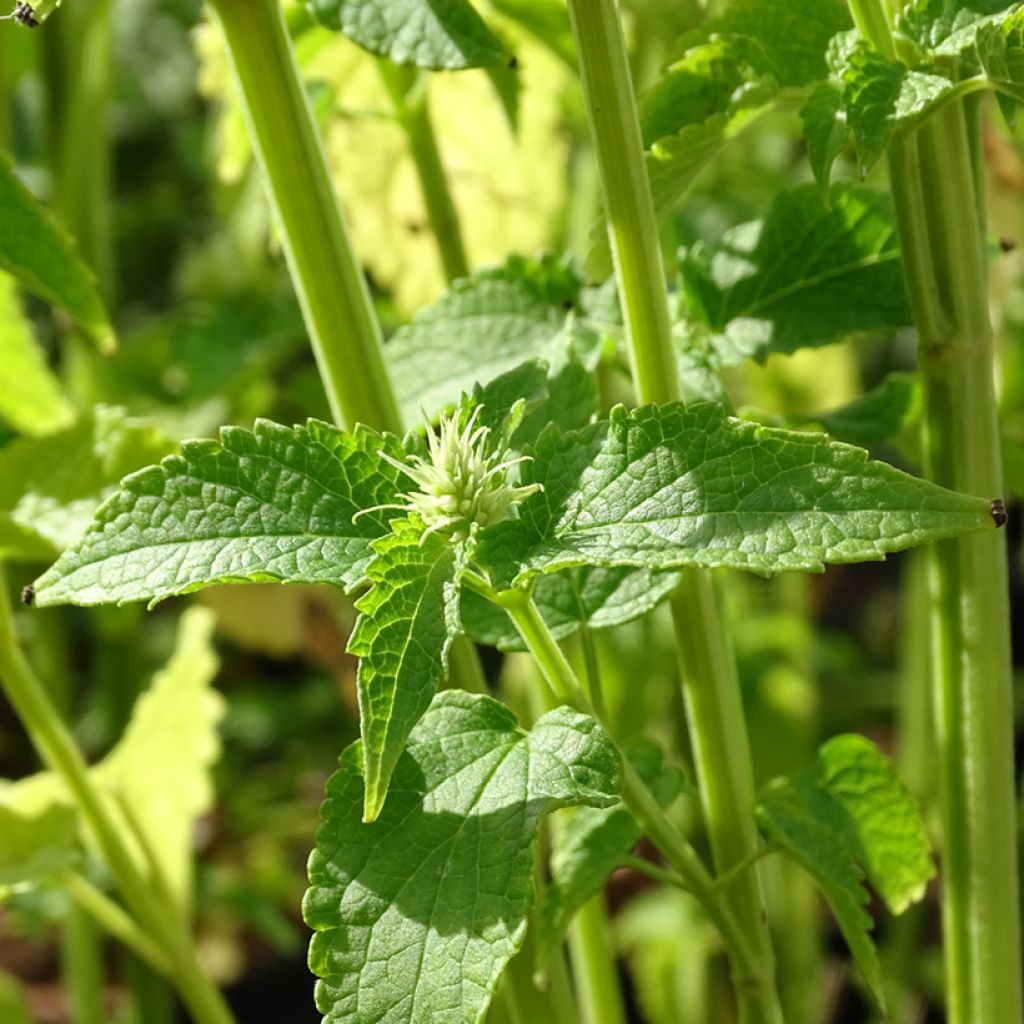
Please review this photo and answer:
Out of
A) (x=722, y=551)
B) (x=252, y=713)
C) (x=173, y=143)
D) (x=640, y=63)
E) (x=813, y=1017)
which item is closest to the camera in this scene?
(x=722, y=551)

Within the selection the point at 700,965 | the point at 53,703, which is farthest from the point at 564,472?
the point at 700,965

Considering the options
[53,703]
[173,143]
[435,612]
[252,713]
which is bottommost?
[252,713]

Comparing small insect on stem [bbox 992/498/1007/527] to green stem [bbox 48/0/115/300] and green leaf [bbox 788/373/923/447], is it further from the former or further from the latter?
green stem [bbox 48/0/115/300]

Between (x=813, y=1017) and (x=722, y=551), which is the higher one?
(x=722, y=551)

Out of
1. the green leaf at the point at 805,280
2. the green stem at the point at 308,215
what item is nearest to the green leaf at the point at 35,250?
the green stem at the point at 308,215

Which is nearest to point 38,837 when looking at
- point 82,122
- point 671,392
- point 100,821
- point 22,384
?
point 100,821

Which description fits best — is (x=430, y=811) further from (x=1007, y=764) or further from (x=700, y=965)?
(x=700, y=965)

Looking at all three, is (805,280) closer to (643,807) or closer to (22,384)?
(643,807)

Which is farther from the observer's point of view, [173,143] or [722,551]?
[173,143]

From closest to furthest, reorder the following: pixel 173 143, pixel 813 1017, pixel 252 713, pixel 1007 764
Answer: pixel 1007 764
pixel 813 1017
pixel 252 713
pixel 173 143
